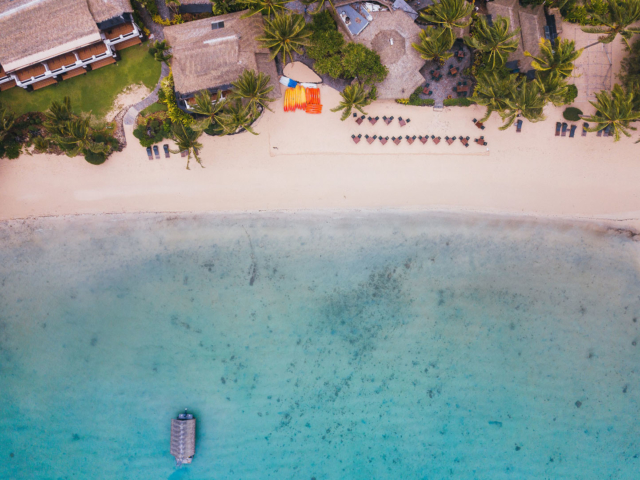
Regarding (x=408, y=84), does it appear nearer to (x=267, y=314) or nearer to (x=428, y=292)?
(x=428, y=292)

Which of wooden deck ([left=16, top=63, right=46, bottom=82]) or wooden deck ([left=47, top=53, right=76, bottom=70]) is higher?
wooden deck ([left=47, top=53, right=76, bottom=70])

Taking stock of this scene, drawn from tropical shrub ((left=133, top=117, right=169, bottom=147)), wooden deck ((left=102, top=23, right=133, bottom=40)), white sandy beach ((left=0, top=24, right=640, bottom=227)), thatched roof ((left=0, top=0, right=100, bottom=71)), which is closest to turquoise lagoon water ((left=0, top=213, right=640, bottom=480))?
white sandy beach ((left=0, top=24, right=640, bottom=227))

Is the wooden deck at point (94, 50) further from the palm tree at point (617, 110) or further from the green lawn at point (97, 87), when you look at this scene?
the palm tree at point (617, 110)

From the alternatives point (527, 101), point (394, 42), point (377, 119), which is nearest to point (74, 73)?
point (377, 119)

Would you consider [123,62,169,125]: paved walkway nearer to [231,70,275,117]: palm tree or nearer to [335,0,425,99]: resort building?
[231,70,275,117]: palm tree

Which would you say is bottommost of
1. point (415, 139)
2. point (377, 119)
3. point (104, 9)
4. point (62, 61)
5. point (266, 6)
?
point (415, 139)

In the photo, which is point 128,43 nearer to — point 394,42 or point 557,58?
point 394,42

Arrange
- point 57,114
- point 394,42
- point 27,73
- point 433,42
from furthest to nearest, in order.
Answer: point 394,42, point 27,73, point 433,42, point 57,114
